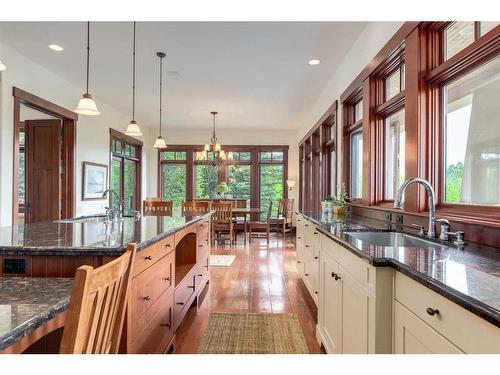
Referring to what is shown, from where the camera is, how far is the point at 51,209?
518cm

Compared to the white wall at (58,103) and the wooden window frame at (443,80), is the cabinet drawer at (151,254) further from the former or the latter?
the white wall at (58,103)

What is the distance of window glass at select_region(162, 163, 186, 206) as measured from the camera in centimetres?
920

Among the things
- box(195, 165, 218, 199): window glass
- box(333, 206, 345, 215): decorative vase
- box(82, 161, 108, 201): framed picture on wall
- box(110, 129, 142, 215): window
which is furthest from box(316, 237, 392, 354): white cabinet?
box(195, 165, 218, 199): window glass

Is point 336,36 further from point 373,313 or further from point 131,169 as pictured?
point 131,169

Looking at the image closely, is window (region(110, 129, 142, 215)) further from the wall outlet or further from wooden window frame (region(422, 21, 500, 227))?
wooden window frame (region(422, 21, 500, 227))

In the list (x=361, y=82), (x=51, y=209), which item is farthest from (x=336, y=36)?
(x=51, y=209)

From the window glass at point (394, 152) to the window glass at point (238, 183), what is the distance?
614cm

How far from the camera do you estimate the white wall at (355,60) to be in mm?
2961

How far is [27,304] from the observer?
1.05 meters

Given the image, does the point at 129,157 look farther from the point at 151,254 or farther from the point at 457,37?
the point at 457,37

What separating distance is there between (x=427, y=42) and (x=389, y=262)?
5.74ft

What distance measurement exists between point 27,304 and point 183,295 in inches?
70.2

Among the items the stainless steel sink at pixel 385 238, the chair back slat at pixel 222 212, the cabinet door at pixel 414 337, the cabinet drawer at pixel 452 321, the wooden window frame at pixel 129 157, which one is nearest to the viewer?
the cabinet drawer at pixel 452 321

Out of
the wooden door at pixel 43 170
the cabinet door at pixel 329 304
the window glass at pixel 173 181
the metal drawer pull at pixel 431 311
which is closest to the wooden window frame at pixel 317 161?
the cabinet door at pixel 329 304
